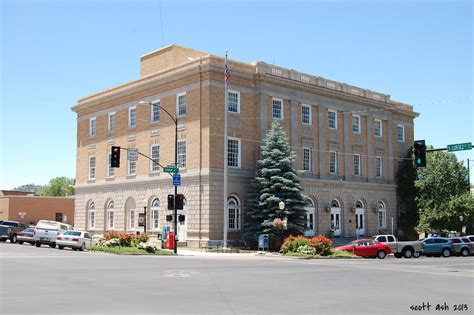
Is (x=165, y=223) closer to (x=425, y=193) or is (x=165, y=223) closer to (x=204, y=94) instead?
(x=204, y=94)

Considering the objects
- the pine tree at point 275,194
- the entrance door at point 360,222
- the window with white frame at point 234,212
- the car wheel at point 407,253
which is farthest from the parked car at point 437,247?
the window with white frame at point 234,212

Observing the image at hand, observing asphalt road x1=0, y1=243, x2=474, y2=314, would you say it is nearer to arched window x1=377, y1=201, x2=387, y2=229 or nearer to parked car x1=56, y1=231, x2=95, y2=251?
parked car x1=56, y1=231, x2=95, y2=251

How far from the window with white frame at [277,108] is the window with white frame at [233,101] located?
4024mm

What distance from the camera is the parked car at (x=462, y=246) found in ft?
144

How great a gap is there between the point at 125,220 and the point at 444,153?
32597mm

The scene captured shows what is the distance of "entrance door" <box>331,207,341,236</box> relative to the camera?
52.6 metres

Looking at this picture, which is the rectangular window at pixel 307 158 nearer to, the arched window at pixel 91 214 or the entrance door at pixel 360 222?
the entrance door at pixel 360 222

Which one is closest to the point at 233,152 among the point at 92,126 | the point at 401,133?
the point at 92,126

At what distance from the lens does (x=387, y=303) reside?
43.6 ft

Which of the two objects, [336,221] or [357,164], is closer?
[336,221]

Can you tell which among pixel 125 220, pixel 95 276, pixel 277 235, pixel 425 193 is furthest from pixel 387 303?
pixel 425 193

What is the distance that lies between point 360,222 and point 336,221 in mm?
3702

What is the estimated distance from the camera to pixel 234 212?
4562 centimetres

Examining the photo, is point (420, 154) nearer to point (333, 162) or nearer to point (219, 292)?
point (219, 292)
